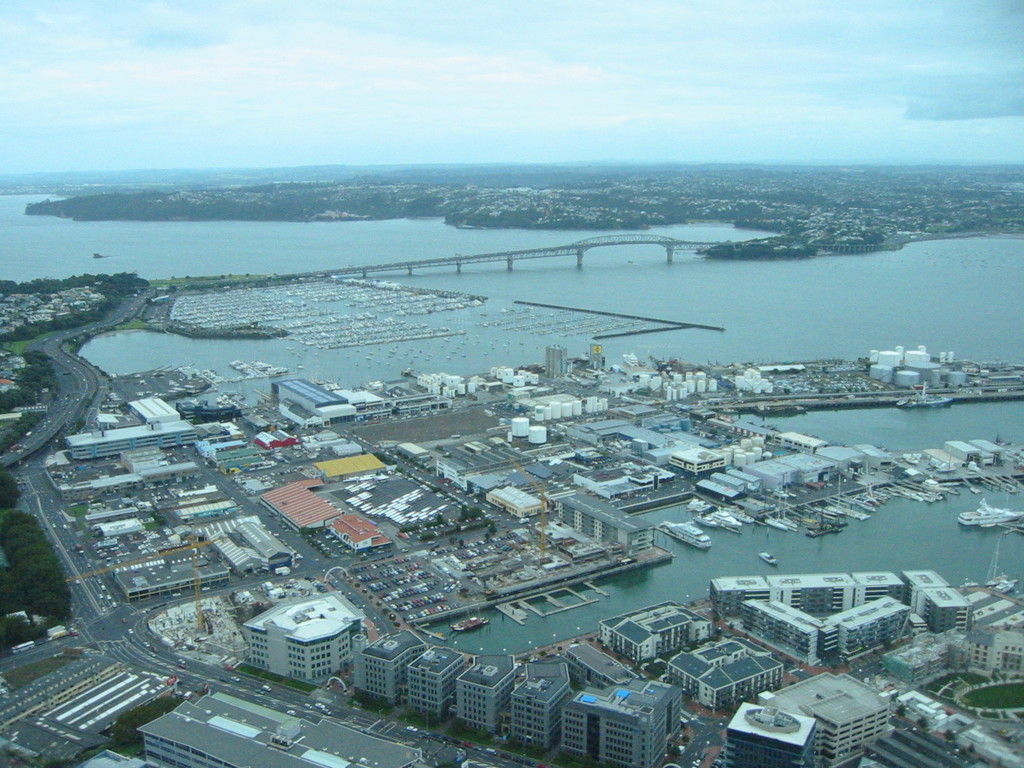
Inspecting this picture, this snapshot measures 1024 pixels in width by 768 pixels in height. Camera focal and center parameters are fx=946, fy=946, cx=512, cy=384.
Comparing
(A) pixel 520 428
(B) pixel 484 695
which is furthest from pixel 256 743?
(A) pixel 520 428

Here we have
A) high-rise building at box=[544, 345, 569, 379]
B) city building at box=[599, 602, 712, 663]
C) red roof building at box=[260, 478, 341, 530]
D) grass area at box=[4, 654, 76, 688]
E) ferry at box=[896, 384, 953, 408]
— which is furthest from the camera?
high-rise building at box=[544, 345, 569, 379]

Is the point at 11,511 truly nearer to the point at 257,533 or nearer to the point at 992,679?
the point at 257,533

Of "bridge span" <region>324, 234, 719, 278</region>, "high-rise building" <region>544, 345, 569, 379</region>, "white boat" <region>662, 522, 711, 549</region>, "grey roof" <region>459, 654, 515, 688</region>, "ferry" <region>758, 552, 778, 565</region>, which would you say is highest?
"bridge span" <region>324, 234, 719, 278</region>

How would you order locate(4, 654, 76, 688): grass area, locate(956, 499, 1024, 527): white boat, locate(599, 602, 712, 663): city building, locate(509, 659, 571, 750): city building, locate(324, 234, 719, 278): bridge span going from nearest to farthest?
1. locate(509, 659, 571, 750): city building
2. locate(4, 654, 76, 688): grass area
3. locate(599, 602, 712, 663): city building
4. locate(956, 499, 1024, 527): white boat
5. locate(324, 234, 719, 278): bridge span

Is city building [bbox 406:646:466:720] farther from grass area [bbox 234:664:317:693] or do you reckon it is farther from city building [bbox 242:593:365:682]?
grass area [bbox 234:664:317:693]

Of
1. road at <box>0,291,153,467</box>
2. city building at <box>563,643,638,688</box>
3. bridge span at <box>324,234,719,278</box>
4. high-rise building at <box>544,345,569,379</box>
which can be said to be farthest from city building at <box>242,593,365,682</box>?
bridge span at <box>324,234,719,278</box>
